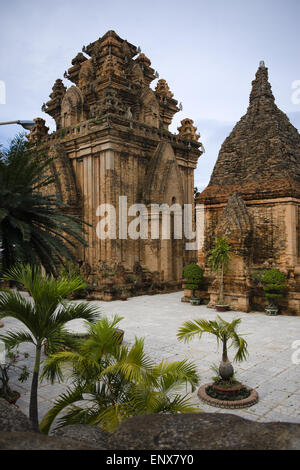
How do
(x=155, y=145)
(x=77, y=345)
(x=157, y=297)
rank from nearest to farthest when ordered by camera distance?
1. (x=77, y=345)
2. (x=157, y=297)
3. (x=155, y=145)

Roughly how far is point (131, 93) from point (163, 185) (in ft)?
22.6

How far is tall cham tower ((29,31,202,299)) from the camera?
19.8 metres

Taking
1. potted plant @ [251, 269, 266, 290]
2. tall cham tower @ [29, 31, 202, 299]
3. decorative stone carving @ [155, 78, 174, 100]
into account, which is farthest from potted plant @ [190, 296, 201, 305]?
decorative stone carving @ [155, 78, 174, 100]

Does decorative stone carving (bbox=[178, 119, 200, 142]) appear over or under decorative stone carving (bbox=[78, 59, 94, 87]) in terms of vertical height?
under

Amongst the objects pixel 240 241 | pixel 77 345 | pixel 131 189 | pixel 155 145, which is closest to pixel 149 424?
pixel 77 345

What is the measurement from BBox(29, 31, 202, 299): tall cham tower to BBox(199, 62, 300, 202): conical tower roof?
473cm

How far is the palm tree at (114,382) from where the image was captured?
4238 millimetres

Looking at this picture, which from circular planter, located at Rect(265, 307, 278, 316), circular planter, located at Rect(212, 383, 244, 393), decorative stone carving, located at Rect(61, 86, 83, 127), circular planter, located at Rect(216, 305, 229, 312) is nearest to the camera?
circular planter, located at Rect(212, 383, 244, 393)

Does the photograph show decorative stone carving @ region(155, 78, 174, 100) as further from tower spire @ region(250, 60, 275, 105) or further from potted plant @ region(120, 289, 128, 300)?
potted plant @ region(120, 289, 128, 300)

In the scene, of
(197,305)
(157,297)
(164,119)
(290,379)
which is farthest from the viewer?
(164,119)

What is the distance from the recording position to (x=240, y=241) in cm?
1532

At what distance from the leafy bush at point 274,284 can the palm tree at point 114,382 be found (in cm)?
984
